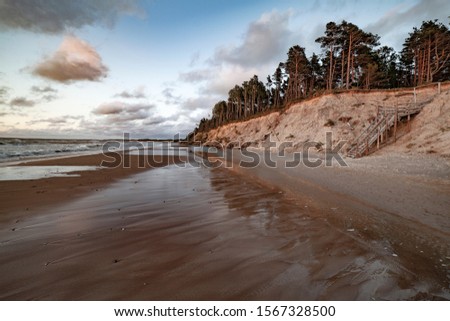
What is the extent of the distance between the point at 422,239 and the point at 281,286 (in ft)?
10.5

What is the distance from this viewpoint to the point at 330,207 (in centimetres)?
631

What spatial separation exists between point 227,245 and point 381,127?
20.9 m

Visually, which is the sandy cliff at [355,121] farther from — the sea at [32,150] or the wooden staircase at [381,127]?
the sea at [32,150]

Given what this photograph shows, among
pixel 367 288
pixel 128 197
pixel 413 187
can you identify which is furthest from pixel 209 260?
pixel 413 187

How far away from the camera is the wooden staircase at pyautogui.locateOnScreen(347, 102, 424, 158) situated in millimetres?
18531

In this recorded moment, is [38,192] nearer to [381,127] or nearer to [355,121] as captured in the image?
[381,127]

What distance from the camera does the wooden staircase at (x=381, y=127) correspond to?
18.5 meters

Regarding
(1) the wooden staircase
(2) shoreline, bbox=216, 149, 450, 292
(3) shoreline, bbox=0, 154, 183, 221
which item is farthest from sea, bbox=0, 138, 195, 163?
(1) the wooden staircase

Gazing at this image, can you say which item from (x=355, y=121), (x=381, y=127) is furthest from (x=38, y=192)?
(x=355, y=121)

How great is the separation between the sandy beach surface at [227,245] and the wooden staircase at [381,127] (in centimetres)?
1169

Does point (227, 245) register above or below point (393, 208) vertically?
below

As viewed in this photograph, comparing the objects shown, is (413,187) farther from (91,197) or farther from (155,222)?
(91,197)

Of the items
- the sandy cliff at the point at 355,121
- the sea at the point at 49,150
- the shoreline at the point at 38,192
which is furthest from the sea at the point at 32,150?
the sandy cliff at the point at 355,121

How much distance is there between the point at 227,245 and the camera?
4.04 m
